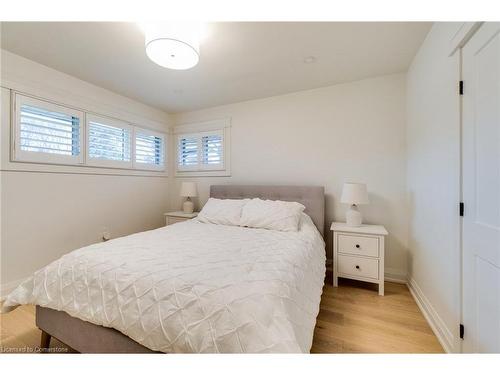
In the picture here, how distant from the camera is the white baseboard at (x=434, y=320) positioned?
1.34m

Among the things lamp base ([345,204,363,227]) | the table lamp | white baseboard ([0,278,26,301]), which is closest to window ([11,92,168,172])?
white baseboard ([0,278,26,301])

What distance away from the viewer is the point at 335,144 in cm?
266

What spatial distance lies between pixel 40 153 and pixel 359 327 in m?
3.45

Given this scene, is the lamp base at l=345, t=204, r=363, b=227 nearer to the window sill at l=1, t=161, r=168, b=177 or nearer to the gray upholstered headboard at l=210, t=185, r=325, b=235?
the gray upholstered headboard at l=210, t=185, r=325, b=235

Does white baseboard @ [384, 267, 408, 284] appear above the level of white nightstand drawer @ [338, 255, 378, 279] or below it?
below

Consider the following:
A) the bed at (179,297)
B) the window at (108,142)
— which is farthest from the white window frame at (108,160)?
the bed at (179,297)

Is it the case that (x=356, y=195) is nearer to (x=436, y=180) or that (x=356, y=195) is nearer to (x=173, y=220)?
(x=436, y=180)

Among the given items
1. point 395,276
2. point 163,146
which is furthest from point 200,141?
point 395,276

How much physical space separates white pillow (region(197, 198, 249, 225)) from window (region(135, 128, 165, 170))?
5.01ft

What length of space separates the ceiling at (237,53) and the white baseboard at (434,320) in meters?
2.26

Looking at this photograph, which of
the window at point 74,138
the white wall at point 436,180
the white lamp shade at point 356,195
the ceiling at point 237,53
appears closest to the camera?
the white wall at point 436,180

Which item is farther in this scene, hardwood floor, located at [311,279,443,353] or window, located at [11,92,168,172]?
window, located at [11,92,168,172]

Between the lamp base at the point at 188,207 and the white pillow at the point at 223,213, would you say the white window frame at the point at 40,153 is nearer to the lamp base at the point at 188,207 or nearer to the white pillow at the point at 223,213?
the lamp base at the point at 188,207

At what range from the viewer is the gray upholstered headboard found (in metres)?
2.55
